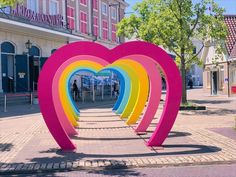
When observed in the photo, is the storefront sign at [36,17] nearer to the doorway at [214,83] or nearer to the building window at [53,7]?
the building window at [53,7]

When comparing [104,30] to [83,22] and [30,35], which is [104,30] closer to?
[83,22]

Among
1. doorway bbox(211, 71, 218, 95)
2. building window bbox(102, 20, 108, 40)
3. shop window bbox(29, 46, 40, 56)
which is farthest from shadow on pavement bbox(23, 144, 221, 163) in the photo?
building window bbox(102, 20, 108, 40)

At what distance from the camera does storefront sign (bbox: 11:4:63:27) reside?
30862 millimetres

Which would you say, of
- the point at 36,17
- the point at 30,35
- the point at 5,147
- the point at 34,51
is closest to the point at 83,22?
the point at 34,51

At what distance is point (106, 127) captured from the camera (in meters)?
14.8

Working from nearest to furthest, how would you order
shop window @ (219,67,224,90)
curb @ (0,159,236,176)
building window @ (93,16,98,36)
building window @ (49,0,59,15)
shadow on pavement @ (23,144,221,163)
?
curb @ (0,159,236,176)
shadow on pavement @ (23,144,221,163)
shop window @ (219,67,224,90)
building window @ (49,0,59,15)
building window @ (93,16,98,36)

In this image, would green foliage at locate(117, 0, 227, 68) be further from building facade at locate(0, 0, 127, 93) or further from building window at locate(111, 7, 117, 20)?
building window at locate(111, 7, 117, 20)

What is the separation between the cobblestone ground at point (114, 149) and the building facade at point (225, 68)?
2201 cm

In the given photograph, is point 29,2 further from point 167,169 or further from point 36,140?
point 167,169

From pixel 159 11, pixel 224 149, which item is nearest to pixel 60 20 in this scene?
pixel 159 11

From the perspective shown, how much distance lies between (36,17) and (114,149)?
81.7ft

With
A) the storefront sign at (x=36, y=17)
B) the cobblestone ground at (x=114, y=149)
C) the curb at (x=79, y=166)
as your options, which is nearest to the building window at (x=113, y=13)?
the storefront sign at (x=36, y=17)

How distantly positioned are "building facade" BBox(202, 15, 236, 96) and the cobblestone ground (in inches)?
867

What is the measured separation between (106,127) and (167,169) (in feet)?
22.4
